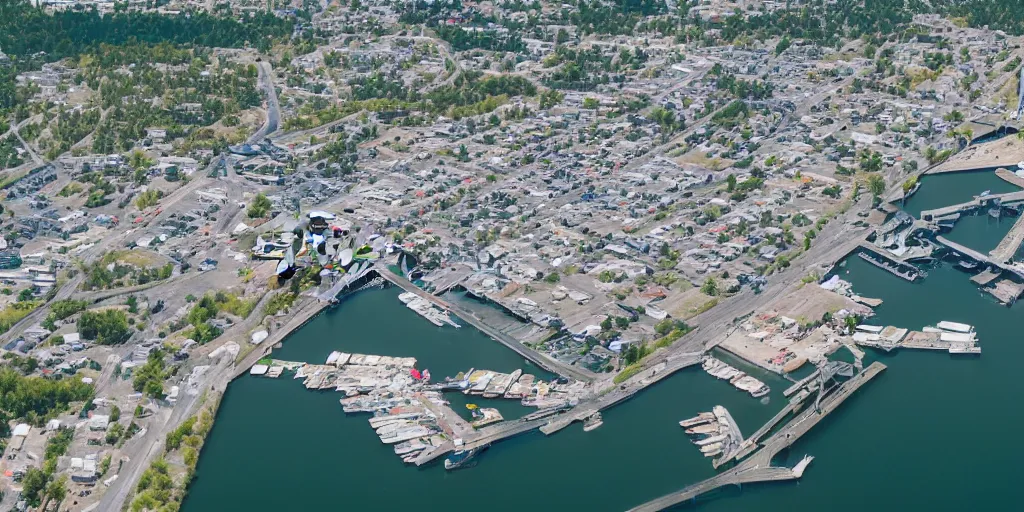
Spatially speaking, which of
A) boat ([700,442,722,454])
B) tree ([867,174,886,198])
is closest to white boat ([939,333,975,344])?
boat ([700,442,722,454])

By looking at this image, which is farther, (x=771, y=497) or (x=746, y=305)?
(x=746, y=305)

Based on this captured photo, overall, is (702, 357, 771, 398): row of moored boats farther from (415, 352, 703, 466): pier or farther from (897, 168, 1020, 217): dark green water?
(897, 168, 1020, 217): dark green water

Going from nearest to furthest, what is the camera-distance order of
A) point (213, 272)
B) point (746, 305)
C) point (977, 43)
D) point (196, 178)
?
point (746, 305)
point (213, 272)
point (196, 178)
point (977, 43)

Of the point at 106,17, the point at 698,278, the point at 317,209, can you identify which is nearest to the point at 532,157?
the point at 317,209

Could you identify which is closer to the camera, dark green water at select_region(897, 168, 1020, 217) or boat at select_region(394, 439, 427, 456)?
boat at select_region(394, 439, 427, 456)

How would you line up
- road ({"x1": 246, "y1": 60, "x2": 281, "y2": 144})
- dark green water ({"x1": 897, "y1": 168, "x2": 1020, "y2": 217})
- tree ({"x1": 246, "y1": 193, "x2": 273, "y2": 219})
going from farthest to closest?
road ({"x1": 246, "y1": 60, "x2": 281, "y2": 144}), dark green water ({"x1": 897, "y1": 168, "x2": 1020, "y2": 217}), tree ({"x1": 246, "y1": 193, "x2": 273, "y2": 219})

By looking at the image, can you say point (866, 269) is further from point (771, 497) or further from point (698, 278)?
point (771, 497)

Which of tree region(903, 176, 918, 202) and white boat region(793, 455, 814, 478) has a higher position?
white boat region(793, 455, 814, 478)
